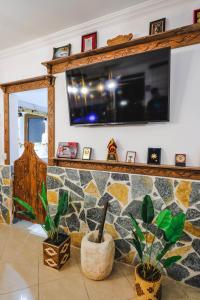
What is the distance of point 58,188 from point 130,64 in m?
1.73

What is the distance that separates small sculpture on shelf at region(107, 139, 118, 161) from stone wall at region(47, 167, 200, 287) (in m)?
0.18

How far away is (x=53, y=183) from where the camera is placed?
99.6 inches

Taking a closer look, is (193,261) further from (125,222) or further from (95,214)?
(95,214)

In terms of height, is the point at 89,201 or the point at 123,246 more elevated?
the point at 89,201

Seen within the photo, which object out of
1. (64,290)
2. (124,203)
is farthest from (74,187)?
(64,290)

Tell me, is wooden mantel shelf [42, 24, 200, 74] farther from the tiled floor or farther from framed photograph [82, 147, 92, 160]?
the tiled floor

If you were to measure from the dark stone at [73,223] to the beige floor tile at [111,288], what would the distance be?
2.11 feet

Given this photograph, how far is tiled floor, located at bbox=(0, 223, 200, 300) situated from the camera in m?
1.65

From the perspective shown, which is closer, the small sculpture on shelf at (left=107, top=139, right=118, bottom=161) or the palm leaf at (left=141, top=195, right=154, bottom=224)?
the palm leaf at (left=141, top=195, right=154, bottom=224)

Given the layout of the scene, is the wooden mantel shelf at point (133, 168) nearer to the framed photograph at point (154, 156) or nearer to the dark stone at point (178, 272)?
the framed photograph at point (154, 156)

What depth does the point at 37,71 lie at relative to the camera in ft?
8.91

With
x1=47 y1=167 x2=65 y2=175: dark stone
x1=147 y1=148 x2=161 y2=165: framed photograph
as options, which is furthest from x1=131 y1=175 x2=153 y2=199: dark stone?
x1=47 y1=167 x2=65 y2=175: dark stone

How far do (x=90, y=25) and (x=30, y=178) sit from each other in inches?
89.2

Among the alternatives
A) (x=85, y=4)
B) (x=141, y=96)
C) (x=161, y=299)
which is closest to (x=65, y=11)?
(x=85, y=4)
